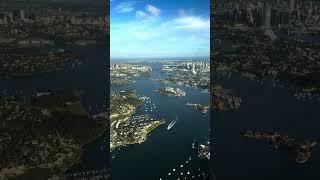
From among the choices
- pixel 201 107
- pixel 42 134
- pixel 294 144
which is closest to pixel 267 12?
pixel 294 144

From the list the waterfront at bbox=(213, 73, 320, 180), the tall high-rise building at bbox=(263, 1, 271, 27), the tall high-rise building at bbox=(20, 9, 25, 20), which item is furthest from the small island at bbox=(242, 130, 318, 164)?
the tall high-rise building at bbox=(20, 9, 25, 20)

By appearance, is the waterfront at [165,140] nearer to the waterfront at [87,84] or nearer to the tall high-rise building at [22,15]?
the waterfront at [87,84]

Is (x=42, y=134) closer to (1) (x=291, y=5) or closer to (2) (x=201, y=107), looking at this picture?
(1) (x=291, y=5)

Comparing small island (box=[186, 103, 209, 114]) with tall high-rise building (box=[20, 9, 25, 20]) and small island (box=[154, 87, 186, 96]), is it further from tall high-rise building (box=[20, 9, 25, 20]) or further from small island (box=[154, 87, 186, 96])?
tall high-rise building (box=[20, 9, 25, 20])

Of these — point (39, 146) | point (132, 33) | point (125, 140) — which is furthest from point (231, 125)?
point (132, 33)

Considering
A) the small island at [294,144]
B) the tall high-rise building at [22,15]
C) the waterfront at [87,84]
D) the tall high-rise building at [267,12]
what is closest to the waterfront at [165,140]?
the small island at [294,144]

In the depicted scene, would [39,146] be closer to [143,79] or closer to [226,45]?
[226,45]
